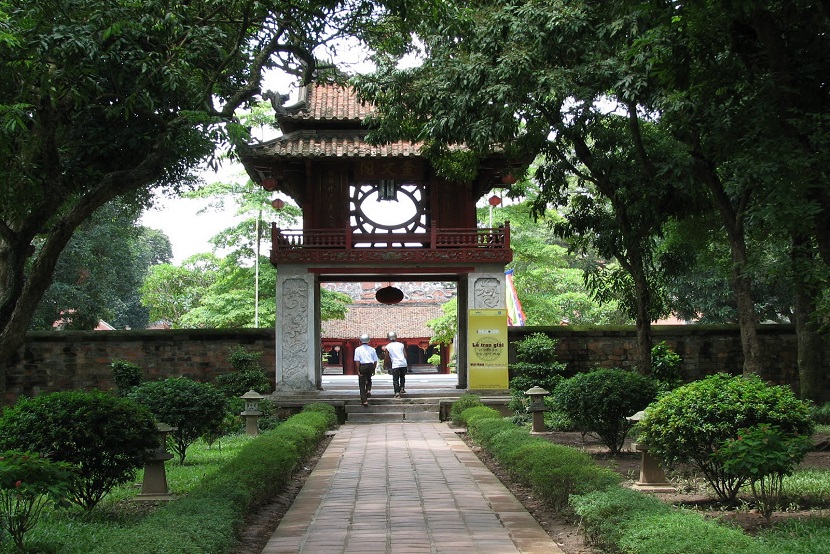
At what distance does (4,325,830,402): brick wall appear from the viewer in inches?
746

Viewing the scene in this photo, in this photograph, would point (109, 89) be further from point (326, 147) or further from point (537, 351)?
point (537, 351)

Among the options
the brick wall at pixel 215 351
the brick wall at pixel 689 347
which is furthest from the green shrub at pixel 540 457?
the brick wall at pixel 689 347

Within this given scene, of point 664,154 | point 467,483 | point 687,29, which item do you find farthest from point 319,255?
point 687,29

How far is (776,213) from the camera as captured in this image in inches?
302

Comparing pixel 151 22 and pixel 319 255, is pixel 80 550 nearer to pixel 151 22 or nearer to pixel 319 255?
pixel 151 22

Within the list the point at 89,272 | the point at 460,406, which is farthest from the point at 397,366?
the point at 89,272

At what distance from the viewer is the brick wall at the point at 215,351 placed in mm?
18938

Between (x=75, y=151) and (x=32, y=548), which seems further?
(x=75, y=151)

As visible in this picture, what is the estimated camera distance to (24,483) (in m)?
5.10

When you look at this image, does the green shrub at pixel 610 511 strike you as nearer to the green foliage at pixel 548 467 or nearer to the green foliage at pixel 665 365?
the green foliage at pixel 548 467

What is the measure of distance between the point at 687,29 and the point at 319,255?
10697 mm

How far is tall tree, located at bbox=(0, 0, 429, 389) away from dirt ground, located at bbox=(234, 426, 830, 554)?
4.36 meters

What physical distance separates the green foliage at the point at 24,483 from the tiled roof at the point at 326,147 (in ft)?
41.8

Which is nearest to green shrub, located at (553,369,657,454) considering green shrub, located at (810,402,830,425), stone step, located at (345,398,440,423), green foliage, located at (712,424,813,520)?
green foliage, located at (712,424,813,520)
